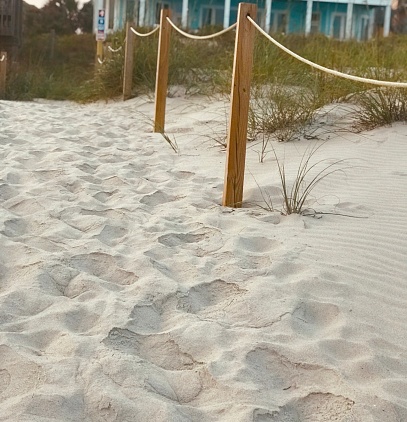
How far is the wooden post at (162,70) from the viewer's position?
6906 mm

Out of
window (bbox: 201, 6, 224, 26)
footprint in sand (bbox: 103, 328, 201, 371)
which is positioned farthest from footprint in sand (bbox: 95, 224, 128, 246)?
window (bbox: 201, 6, 224, 26)

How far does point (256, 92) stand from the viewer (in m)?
6.35

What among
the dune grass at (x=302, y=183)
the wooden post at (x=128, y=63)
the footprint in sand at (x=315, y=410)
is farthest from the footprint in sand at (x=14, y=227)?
the wooden post at (x=128, y=63)

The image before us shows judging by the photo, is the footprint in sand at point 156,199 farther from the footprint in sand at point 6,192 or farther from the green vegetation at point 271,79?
the green vegetation at point 271,79

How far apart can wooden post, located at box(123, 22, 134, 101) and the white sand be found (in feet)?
15.7

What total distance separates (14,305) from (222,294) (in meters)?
0.77

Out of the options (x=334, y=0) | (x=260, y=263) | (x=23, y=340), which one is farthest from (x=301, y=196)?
(x=334, y=0)

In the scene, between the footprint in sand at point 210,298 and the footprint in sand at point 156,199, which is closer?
the footprint in sand at point 210,298

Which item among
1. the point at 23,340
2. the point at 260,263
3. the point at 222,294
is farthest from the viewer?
the point at 260,263

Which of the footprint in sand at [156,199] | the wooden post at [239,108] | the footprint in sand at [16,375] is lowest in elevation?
the footprint in sand at [16,375]

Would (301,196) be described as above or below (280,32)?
below

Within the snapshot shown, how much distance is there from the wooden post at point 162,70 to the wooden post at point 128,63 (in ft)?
7.42

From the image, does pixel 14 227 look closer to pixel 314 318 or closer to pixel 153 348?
pixel 153 348

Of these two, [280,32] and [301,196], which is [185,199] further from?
[280,32]
